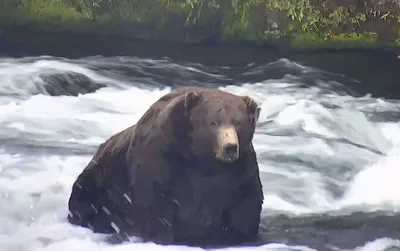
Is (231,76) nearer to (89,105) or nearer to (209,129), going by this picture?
(89,105)

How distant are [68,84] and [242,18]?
2.26 feet

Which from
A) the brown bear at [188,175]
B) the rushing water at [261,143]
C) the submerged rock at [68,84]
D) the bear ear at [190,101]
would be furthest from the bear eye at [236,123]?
the submerged rock at [68,84]

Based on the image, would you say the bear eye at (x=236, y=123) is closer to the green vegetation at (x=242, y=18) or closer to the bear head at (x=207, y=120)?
the bear head at (x=207, y=120)

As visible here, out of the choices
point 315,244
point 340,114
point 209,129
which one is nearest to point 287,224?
point 315,244

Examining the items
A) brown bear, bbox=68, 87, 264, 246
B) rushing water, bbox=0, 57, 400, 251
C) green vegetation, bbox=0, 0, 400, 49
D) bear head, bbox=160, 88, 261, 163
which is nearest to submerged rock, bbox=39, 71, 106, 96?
rushing water, bbox=0, 57, 400, 251

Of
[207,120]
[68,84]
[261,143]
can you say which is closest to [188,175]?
[207,120]

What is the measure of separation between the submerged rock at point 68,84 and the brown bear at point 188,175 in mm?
651

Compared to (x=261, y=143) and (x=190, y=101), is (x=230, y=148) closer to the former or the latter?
(x=190, y=101)

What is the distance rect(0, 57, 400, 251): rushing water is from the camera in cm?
242

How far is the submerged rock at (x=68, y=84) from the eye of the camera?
3.05 m

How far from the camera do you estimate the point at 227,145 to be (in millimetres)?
2178

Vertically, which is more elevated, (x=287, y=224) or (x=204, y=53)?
(x=204, y=53)

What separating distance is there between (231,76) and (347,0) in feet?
1.90

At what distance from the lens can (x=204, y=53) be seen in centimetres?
310
